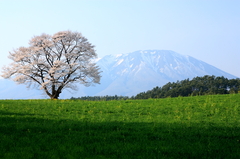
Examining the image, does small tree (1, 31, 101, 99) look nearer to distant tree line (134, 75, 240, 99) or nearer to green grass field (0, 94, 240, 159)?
green grass field (0, 94, 240, 159)

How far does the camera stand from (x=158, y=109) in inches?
1019

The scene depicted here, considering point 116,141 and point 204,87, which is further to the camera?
point 204,87

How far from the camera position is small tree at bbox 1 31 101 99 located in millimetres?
46188

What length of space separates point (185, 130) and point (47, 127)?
7.89m

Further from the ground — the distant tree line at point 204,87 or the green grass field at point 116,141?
the distant tree line at point 204,87

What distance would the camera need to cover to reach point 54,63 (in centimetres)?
4622

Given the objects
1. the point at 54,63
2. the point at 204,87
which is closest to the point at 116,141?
the point at 54,63

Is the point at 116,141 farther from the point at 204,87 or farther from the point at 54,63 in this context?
the point at 204,87

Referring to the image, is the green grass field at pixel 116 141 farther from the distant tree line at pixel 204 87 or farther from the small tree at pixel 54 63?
the distant tree line at pixel 204 87

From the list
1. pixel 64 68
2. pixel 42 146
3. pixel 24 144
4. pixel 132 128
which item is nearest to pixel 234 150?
pixel 132 128

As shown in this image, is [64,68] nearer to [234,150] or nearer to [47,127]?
[47,127]

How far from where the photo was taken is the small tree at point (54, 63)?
46.2 m

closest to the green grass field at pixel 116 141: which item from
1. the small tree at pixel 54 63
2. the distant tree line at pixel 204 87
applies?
the small tree at pixel 54 63

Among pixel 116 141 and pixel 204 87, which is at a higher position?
pixel 204 87
